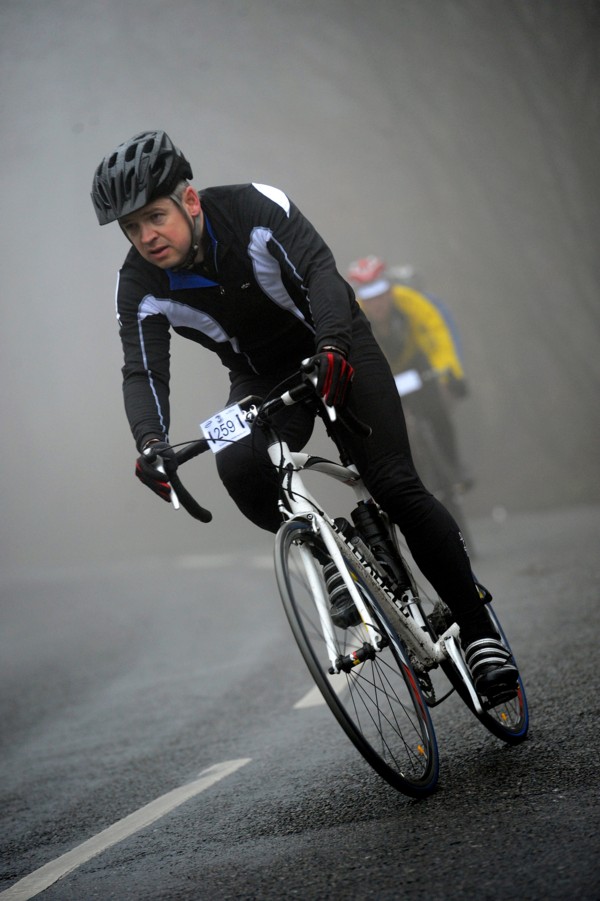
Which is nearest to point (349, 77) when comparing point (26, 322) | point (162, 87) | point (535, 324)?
point (162, 87)

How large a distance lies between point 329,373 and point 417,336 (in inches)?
214

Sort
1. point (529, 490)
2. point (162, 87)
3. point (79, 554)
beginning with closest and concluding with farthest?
point (529, 490) < point (162, 87) < point (79, 554)

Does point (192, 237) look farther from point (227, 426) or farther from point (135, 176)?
point (227, 426)

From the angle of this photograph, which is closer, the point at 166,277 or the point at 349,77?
the point at 166,277

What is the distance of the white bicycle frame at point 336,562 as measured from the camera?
2.99m

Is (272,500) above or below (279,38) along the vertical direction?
below

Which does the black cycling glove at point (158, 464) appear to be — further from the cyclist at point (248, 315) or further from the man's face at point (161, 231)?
the man's face at point (161, 231)

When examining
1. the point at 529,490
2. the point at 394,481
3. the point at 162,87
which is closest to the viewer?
the point at 394,481

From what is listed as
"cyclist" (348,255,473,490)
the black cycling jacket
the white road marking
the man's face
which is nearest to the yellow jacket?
"cyclist" (348,255,473,490)

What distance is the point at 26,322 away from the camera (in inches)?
577

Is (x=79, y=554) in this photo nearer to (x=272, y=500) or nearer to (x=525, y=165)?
(x=525, y=165)

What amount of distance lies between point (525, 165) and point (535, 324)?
1.82 metres

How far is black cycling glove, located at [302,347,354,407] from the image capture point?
9.66ft

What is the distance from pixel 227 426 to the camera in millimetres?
3225
